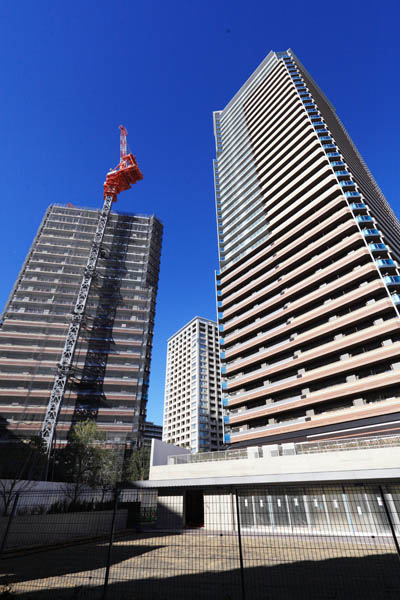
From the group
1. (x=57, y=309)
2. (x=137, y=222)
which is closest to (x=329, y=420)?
(x=57, y=309)

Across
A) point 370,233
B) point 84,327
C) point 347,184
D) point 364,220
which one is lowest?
point 370,233

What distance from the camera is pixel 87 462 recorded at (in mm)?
37812

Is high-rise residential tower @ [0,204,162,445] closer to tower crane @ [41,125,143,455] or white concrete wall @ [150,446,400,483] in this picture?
tower crane @ [41,125,143,455]

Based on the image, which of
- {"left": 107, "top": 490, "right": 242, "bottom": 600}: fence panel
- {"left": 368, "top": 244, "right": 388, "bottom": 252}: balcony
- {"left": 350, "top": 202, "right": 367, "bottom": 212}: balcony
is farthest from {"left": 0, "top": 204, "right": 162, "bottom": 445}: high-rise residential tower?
{"left": 368, "top": 244, "right": 388, "bottom": 252}: balcony

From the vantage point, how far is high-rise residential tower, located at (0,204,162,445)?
51062 millimetres

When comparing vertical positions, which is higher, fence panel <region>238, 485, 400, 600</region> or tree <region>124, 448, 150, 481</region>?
tree <region>124, 448, 150, 481</region>

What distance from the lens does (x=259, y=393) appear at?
4147cm

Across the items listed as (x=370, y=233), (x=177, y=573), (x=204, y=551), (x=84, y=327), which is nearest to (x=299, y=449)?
(x=204, y=551)

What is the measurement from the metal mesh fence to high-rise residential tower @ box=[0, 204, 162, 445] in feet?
88.7

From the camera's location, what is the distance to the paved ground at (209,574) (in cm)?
755

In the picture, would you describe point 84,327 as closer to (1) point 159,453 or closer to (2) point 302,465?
(1) point 159,453

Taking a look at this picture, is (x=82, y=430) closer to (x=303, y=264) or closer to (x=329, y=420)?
(x=329, y=420)

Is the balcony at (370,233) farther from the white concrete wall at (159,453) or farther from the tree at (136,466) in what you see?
the tree at (136,466)

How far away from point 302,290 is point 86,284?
1669 inches
